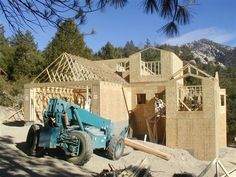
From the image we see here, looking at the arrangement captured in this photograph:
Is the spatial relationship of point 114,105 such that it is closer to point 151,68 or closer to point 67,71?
point 67,71

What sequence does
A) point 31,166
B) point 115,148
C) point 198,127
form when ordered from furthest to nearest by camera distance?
point 198,127, point 115,148, point 31,166

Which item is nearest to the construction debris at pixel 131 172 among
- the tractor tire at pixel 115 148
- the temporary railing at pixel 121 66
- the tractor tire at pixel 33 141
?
the tractor tire at pixel 115 148

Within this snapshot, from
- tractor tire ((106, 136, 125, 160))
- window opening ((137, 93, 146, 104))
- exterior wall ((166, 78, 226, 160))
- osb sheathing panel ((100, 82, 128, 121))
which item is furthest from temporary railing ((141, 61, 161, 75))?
tractor tire ((106, 136, 125, 160))

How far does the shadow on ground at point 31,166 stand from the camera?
11961 mm

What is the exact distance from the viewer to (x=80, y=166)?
44.7 feet

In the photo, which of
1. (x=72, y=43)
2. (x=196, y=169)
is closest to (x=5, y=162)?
(x=196, y=169)

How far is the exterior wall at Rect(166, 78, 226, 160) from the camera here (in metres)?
21.9

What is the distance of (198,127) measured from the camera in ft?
72.8

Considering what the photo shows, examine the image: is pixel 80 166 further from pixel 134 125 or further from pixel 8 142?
A: pixel 134 125

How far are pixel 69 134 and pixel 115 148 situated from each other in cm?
229

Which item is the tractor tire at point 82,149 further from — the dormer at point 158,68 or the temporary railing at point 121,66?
the temporary railing at point 121,66

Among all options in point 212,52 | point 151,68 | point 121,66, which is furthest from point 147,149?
point 212,52

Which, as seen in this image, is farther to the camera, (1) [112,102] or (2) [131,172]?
(1) [112,102]

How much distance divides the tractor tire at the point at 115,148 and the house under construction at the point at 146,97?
6.14 m
